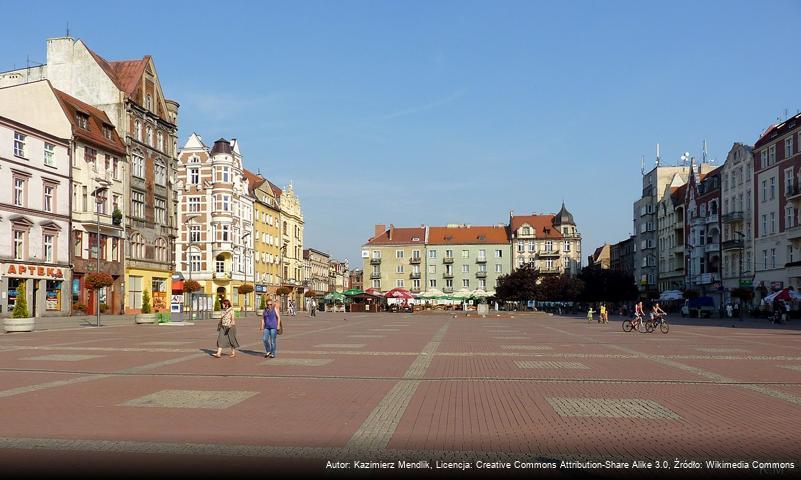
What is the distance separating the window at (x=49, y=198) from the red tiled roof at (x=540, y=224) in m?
81.7

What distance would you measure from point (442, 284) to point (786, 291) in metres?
74.1

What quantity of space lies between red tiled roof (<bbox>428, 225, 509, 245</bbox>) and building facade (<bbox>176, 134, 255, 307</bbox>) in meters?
50.5

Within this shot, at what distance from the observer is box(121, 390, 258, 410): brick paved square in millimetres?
11031

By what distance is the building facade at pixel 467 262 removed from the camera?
118500mm

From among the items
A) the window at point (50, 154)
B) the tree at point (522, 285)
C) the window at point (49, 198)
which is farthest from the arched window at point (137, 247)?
the tree at point (522, 285)

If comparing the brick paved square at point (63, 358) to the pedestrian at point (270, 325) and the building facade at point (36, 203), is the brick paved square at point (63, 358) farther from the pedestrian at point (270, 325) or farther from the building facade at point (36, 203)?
the building facade at point (36, 203)

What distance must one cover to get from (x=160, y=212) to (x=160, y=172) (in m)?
3.34

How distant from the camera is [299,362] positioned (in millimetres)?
18266

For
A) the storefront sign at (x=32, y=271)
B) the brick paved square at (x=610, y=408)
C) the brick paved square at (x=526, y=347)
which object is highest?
the storefront sign at (x=32, y=271)

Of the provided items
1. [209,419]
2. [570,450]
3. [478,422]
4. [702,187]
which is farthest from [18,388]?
[702,187]

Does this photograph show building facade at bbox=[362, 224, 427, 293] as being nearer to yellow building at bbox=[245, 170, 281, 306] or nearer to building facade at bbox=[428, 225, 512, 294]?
building facade at bbox=[428, 225, 512, 294]

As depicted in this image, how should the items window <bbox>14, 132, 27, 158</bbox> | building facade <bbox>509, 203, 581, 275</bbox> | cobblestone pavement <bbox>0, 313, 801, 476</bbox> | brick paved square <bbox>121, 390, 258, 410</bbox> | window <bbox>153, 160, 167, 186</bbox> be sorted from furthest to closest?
1. building facade <bbox>509, 203, 581, 275</bbox>
2. window <bbox>153, 160, 167, 186</bbox>
3. window <bbox>14, 132, 27, 158</bbox>
4. brick paved square <bbox>121, 390, 258, 410</bbox>
5. cobblestone pavement <bbox>0, 313, 801, 476</bbox>

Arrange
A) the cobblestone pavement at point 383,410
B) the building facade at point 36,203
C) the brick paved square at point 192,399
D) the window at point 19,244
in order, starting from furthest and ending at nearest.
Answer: the window at point 19,244 < the building facade at point 36,203 < the brick paved square at point 192,399 < the cobblestone pavement at point 383,410

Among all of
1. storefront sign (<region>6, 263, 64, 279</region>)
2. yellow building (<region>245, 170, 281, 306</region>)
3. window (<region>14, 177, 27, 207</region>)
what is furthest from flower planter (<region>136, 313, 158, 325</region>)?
yellow building (<region>245, 170, 281, 306</region>)
